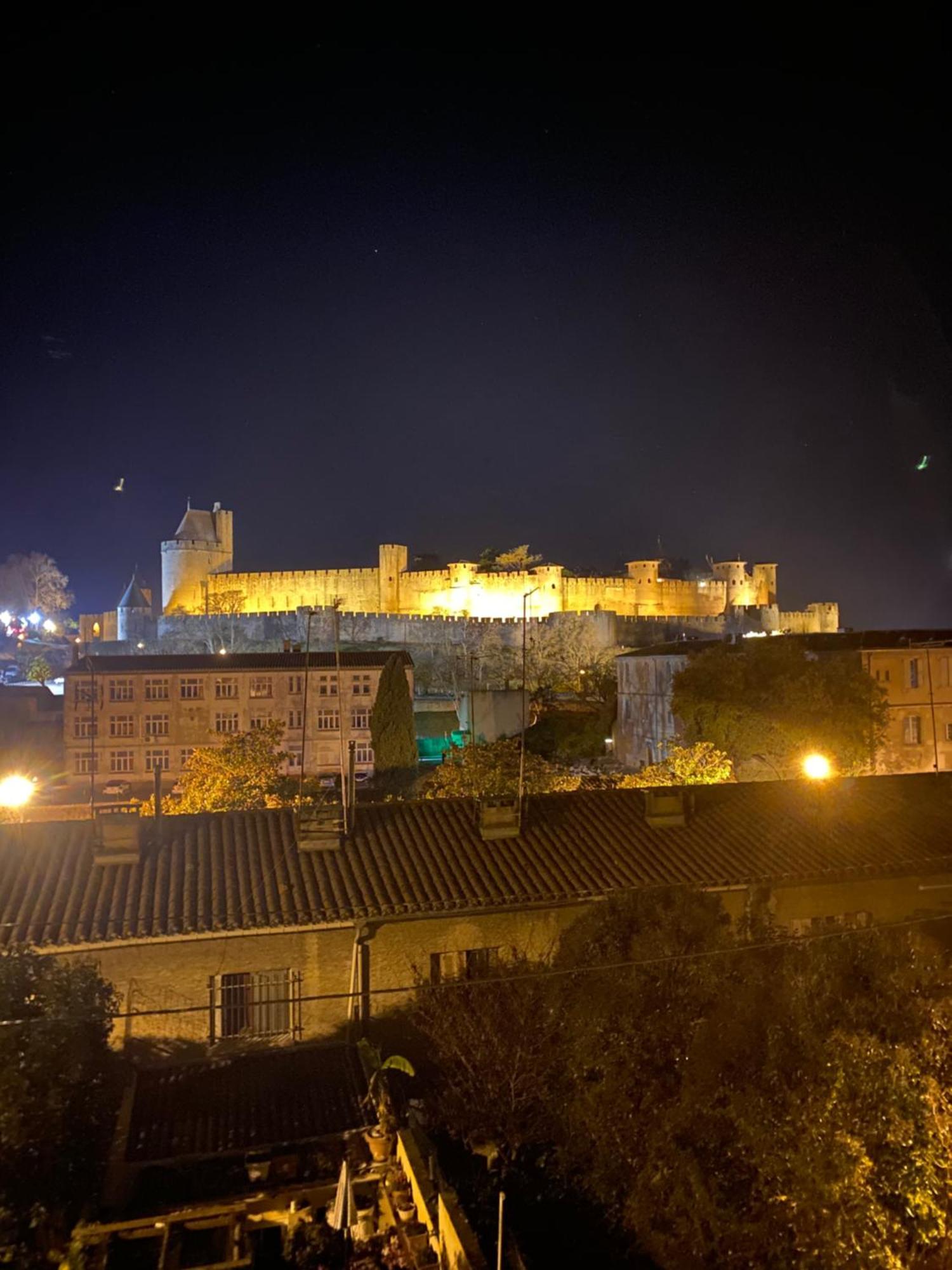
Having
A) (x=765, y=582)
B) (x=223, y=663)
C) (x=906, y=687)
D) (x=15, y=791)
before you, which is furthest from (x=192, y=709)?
(x=765, y=582)

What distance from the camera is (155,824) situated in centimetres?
1292

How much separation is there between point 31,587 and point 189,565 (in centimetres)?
1434

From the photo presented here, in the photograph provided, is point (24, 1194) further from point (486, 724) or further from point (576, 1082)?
point (486, 724)

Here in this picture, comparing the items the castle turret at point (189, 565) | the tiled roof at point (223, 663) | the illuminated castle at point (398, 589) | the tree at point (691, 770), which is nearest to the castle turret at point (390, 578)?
the illuminated castle at point (398, 589)

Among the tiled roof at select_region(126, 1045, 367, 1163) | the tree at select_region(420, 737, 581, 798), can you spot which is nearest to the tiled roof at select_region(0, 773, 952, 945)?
the tiled roof at select_region(126, 1045, 367, 1163)

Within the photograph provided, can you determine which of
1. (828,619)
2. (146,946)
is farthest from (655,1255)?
(828,619)

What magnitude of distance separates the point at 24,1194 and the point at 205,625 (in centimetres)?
6391

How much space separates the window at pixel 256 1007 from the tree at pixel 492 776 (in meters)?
11.2

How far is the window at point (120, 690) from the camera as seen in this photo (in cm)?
3775

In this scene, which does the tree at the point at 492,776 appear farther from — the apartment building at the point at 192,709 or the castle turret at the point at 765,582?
the castle turret at the point at 765,582

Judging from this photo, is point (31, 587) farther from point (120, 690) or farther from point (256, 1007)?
point (256, 1007)

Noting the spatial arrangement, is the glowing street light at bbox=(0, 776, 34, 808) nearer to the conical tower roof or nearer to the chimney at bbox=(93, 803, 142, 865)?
the chimney at bbox=(93, 803, 142, 865)

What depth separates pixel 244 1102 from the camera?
969 cm

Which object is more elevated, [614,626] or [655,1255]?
[614,626]
